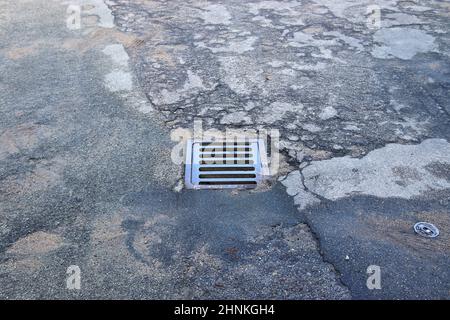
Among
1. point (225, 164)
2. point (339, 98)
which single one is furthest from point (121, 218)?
point (339, 98)

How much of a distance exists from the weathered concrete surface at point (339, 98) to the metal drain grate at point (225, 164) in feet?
0.72

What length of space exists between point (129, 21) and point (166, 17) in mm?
480

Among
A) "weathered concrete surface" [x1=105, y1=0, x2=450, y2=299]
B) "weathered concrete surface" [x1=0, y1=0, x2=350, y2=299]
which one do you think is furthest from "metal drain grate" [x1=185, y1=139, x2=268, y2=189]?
"weathered concrete surface" [x1=105, y1=0, x2=450, y2=299]

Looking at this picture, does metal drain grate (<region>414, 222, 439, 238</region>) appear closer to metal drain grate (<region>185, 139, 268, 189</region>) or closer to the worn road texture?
the worn road texture

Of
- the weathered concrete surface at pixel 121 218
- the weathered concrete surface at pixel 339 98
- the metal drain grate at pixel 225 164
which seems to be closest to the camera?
the weathered concrete surface at pixel 121 218

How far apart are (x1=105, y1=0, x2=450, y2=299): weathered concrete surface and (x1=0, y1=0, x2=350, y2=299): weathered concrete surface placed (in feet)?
0.75

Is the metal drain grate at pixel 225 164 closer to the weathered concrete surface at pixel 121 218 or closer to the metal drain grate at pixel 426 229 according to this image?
the weathered concrete surface at pixel 121 218

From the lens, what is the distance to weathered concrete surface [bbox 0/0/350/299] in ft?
6.98

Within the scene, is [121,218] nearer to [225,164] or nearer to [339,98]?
[225,164]

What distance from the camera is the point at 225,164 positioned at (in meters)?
2.95

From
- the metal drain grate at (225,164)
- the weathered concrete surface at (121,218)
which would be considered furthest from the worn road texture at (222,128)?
the metal drain grate at (225,164)

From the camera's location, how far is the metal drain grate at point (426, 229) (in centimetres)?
238

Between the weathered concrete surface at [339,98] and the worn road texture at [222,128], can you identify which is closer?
the worn road texture at [222,128]
